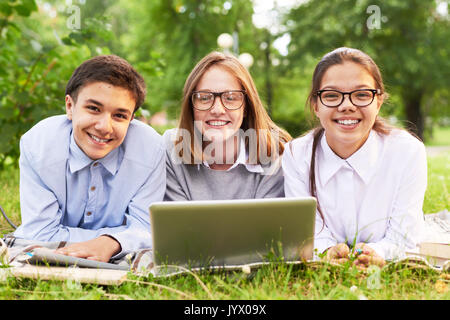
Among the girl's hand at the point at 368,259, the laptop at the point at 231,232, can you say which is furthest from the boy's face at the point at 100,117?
the girl's hand at the point at 368,259

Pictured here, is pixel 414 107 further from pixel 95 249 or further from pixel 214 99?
pixel 95 249

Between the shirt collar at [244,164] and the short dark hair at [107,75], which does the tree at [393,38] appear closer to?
the shirt collar at [244,164]

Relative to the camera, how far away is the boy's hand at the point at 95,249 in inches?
81.4

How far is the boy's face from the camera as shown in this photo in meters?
2.34

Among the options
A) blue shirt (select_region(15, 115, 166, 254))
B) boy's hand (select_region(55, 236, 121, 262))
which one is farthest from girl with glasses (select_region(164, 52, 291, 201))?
boy's hand (select_region(55, 236, 121, 262))

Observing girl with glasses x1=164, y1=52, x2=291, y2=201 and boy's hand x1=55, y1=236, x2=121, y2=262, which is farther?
girl with glasses x1=164, y1=52, x2=291, y2=201

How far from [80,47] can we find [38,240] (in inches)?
87.5

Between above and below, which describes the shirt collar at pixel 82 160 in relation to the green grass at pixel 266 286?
above

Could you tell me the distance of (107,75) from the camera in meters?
2.38

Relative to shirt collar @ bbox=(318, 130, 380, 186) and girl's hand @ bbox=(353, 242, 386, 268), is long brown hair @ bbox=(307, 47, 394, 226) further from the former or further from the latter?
girl's hand @ bbox=(353, 242, 386, 268)

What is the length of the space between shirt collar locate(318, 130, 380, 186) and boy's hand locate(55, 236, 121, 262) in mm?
1231

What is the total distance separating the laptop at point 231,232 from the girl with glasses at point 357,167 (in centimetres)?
40
